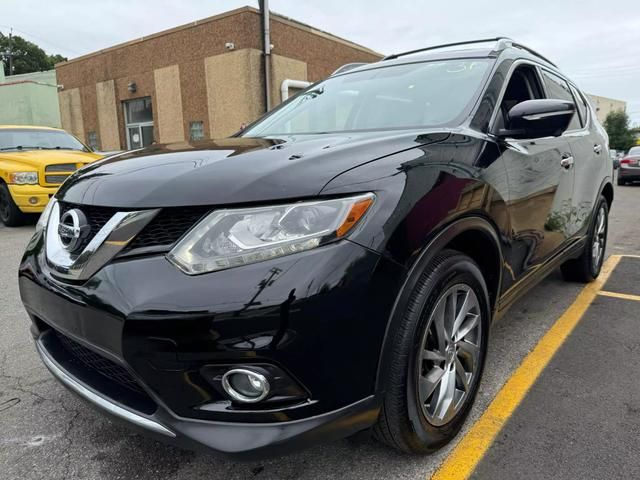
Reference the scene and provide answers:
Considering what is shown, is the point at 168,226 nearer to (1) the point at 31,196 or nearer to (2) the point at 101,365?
(2) the point at 101,365

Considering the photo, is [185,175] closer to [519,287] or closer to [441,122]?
[441,122]

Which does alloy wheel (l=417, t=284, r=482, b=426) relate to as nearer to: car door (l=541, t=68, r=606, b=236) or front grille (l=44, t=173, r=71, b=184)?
car door (l=541, t=68, r=606, b=236)

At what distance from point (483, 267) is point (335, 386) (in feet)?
3.52

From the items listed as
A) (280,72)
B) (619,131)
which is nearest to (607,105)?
(619,131)

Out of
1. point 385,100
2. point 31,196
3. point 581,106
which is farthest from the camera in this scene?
point 31,196

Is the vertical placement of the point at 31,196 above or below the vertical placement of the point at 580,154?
below

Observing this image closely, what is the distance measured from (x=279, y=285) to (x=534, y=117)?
1585mm

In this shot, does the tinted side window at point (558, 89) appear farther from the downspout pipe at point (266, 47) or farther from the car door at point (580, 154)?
the downspout pipe at point (266, 47)

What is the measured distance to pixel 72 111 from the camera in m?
20.6

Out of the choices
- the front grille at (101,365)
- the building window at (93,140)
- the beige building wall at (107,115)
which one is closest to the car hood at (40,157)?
the front grille at (101,365)

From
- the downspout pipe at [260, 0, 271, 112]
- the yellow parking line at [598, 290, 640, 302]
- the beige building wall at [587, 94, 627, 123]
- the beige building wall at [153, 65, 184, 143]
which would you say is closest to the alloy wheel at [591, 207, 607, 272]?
the yellow parking line at [598, 290, 640, 302]

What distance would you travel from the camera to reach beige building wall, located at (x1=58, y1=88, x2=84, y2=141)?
66.6 ft

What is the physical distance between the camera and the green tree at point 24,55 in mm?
57938

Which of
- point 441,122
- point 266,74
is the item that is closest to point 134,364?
point 441,122
